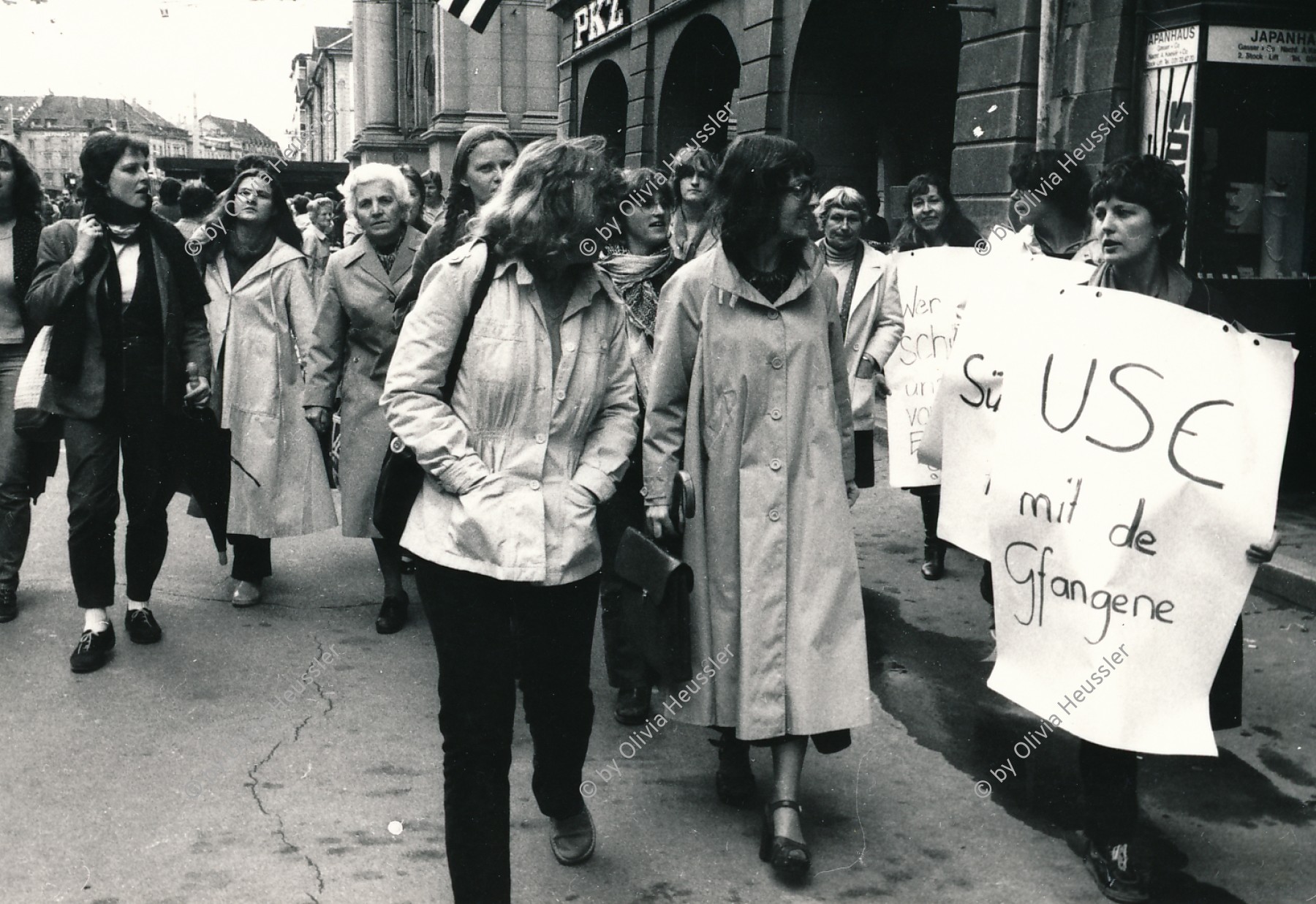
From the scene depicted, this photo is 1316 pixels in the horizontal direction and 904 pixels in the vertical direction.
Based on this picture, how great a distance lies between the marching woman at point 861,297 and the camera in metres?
6.16

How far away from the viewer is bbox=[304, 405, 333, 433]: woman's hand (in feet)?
19.2

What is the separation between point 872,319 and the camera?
6242 mm

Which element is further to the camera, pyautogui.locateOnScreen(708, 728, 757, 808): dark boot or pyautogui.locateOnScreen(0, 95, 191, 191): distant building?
pyautogui.locateOnScreen(0, 95, 191, 191): distant building

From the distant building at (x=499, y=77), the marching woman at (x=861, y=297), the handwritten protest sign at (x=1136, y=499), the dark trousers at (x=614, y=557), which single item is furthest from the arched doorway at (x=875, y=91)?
the distant building at (x=499, y=77)

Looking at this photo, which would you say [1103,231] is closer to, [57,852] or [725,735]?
[725,735]

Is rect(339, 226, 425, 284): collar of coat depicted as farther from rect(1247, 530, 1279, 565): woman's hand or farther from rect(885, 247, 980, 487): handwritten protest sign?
rect(1247, 530, 1279, 565): woman's hand

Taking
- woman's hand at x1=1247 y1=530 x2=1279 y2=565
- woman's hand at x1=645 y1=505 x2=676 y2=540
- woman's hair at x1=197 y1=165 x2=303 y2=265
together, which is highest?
woman's hair at x1=197 y1=165 x2=303 y2=265

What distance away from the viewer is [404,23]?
48.5 m

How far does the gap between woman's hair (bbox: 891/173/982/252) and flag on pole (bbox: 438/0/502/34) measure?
878cm

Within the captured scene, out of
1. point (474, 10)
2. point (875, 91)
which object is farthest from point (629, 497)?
point (474, 10)

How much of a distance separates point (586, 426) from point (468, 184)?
204 centimetres


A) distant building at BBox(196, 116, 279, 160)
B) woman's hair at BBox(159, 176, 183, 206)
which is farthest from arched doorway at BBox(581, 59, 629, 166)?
distant building at BBox(196, 116, 279, 160)

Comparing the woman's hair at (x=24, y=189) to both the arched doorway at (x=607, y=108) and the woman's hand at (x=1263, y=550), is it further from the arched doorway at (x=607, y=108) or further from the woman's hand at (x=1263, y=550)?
the arched doorway at (x=607, y=108)

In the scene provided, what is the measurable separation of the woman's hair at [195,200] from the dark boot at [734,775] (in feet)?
24.7
